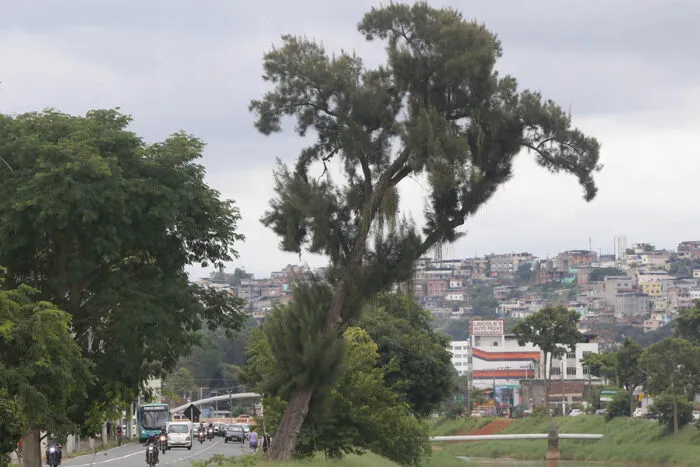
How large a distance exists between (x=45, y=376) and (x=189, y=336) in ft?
24.4

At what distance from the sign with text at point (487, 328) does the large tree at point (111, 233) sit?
161015 millimetres

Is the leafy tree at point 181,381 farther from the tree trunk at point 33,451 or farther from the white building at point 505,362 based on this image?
the tree trunk at point 33,451

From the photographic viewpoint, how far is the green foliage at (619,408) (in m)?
108

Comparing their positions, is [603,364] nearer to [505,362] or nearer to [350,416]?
[505,362]

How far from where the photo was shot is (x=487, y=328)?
19725 centimetres

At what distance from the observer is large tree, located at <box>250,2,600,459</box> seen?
32.6 meters

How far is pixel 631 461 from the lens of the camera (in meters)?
92.6

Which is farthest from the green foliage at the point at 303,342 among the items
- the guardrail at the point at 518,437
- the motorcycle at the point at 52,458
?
the guardrail at the point at 518,437

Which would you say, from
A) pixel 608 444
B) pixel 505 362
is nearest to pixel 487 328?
pixel 505 362

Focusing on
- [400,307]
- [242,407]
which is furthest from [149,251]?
[242,407]

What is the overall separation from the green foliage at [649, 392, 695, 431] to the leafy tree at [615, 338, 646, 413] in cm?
1448

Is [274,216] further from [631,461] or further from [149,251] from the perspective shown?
[631,461]

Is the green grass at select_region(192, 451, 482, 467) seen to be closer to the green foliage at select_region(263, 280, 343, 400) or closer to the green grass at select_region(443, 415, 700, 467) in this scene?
the green foliage at select_region(263, 280, 343, 400)

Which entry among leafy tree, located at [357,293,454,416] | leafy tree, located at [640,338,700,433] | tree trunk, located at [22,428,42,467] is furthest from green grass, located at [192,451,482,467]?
leafy tree, located at [640,338,700,433]
